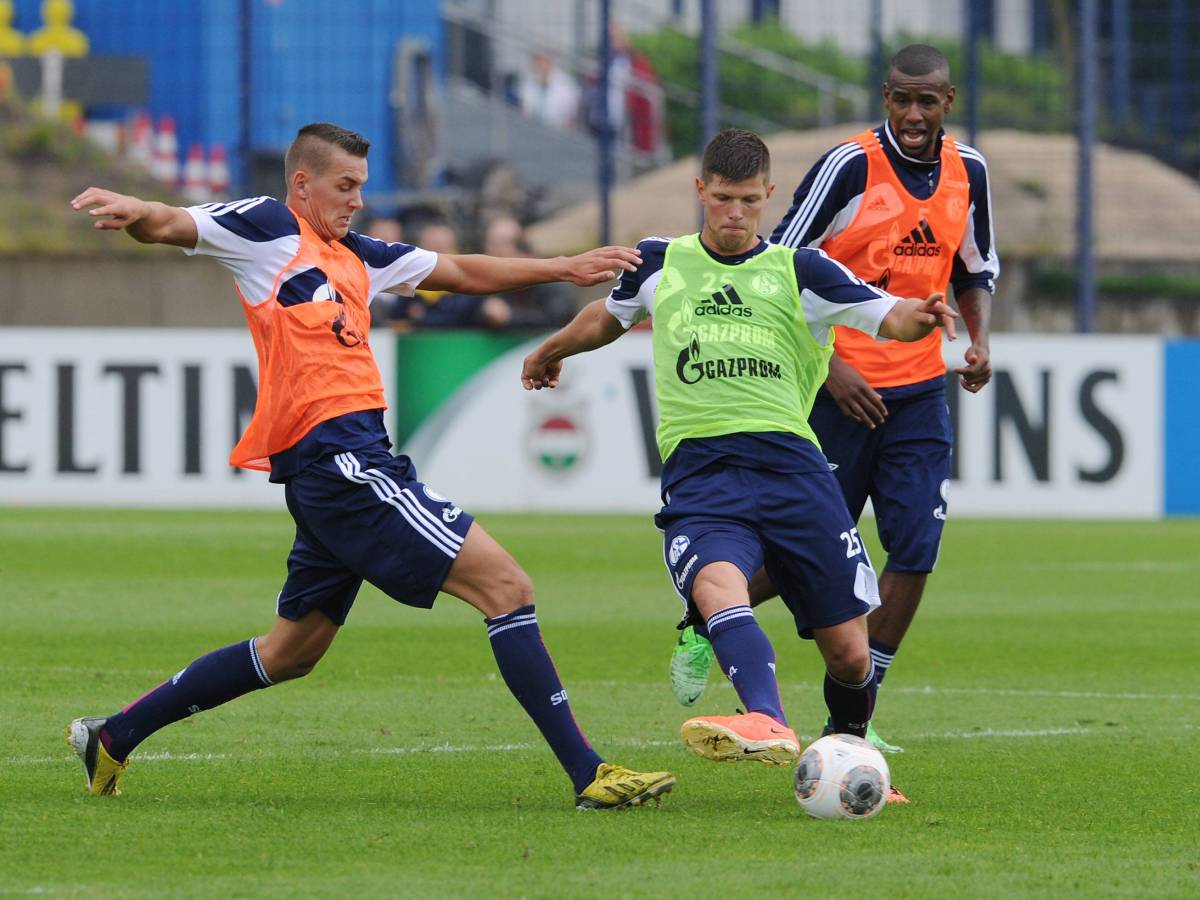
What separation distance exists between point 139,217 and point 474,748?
7.47 ft

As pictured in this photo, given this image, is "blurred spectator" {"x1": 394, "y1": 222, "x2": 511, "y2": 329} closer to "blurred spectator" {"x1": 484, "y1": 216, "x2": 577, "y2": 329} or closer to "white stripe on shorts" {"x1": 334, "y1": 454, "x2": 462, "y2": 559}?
"blurred spectator" {"x1": 484, "y1": 216, "x2": 577, "y2": 329}

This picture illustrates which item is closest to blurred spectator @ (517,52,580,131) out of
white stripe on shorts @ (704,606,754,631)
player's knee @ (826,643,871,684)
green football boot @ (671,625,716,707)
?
green football boot @ (671,625,716,707)

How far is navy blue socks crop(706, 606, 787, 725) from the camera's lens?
575 centimetres

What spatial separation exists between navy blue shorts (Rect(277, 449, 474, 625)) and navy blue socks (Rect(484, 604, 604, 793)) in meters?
0.23

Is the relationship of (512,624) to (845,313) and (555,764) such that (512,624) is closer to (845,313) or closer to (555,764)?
(555,764)

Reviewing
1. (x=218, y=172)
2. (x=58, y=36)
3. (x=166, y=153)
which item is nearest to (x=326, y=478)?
(x=218, y=172)

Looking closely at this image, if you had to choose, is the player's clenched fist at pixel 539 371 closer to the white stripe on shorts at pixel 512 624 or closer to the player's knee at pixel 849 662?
the white stripe on shorts at pixel 512 624

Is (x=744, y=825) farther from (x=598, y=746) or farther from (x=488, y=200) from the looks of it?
(x=488, y=200)

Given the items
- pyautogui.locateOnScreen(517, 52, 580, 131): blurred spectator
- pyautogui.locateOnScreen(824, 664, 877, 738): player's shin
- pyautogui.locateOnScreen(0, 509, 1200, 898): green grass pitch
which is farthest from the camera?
pyautogui.locateOnScreen(517, 52, 580, 131): blurred spectator

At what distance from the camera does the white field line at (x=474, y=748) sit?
6.88 m

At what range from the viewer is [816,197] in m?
7.13

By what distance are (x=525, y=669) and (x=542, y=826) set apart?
446mm

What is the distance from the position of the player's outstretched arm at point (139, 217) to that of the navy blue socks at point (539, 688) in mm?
1293

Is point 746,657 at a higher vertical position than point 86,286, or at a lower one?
lower
